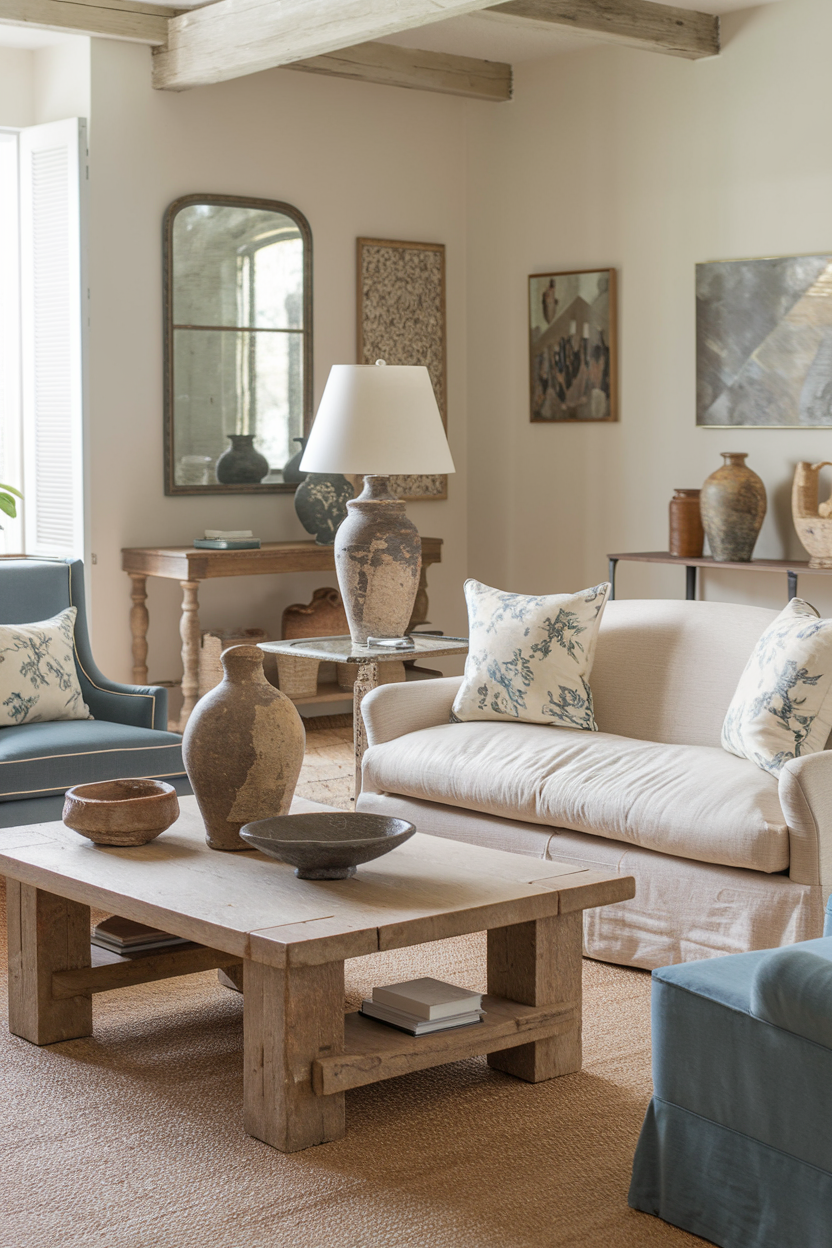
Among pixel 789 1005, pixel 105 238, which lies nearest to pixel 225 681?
pixel 789 1005

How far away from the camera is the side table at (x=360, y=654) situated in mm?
4230

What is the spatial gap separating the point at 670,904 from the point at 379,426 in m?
1.72

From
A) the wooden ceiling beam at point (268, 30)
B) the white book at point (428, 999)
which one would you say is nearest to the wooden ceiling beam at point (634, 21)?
the wooden ceiling beam at point (268, 30)

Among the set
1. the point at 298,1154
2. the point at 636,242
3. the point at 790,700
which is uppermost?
the point at 636,242

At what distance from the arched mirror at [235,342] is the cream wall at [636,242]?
1.04 meters

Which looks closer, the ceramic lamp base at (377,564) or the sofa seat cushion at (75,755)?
the sofa seat cushion at (75,755)

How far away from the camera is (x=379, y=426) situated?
4.32 m

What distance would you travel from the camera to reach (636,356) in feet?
21.4

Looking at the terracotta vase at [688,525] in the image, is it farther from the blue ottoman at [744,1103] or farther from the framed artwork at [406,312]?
the blue ottoman at [744,1103]

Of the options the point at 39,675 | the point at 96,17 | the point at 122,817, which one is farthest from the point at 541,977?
the point at 96,17

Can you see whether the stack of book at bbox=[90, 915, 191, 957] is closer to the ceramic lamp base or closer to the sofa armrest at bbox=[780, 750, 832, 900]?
the sofa armrest at bbox=[780, 750, 832, 900]

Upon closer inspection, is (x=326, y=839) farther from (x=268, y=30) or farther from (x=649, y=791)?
(x=268, y=30)

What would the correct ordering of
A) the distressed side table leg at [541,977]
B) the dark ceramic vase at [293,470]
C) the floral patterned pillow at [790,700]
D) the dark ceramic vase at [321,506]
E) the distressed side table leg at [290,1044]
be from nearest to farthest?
the distressed side table leg at [290,1044], the distressed side table leg at [541,977], the floral patterned pillow at [790,700], the dark ceramic vase at [321,506], the dark ceramic vase at [293,470]

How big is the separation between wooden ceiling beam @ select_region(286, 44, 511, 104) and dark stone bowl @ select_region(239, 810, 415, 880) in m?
4.42
